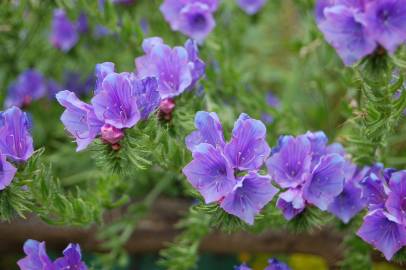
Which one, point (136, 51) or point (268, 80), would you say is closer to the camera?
point (136, 51)

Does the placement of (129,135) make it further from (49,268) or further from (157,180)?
(157,180)

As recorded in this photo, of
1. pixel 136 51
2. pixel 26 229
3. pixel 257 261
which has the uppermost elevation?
pixel 136 51

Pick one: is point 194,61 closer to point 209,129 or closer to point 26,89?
point 209,129

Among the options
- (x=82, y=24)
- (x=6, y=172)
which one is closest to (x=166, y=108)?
(x=6, y=172)

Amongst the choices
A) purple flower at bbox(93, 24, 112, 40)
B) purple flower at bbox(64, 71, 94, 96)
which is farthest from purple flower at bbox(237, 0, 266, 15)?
purple flower at bbox(64, 71, 94, 96)

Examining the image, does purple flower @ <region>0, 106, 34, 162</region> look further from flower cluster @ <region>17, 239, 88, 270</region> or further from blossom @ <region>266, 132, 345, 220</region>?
blossom @ <region>266, 132, 345, 220</region>

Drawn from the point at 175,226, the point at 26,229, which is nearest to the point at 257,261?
the point at 175,226
